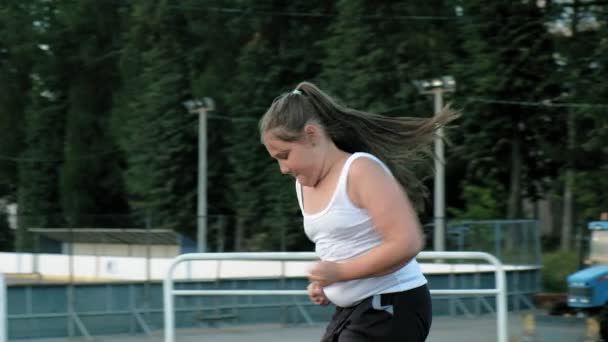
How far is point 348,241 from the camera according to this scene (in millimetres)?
3414

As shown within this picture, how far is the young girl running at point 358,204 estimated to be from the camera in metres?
3.32

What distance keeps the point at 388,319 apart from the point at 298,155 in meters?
0.53

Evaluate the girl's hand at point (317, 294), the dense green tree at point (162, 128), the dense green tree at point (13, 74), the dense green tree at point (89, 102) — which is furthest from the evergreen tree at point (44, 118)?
the girl's hand at point (317, 294)

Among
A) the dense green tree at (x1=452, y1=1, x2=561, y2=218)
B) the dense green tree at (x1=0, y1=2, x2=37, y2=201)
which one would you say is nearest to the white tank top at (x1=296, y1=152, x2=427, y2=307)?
the dense green tree at (x1=452, y1=1, x2=561, y2=218)

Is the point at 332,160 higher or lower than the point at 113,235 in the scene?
higher

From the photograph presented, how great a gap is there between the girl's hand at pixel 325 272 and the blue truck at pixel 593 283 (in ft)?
49.1

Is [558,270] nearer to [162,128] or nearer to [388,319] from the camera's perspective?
[162,128]

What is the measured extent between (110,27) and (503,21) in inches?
585

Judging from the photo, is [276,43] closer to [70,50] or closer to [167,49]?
[167,49]

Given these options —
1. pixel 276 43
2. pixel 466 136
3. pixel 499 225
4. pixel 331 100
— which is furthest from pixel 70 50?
pixel 331 100

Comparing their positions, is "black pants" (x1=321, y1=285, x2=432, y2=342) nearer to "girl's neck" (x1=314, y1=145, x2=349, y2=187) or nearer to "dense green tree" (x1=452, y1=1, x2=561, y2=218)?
"girl's neck" (x1=314, y1=145, x2=349, y2=187)

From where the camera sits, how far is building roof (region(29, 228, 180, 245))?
1709 centimetres

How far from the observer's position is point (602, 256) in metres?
19.7

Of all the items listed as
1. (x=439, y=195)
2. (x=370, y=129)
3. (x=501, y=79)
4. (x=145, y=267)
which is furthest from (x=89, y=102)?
(x=370, y=129)
